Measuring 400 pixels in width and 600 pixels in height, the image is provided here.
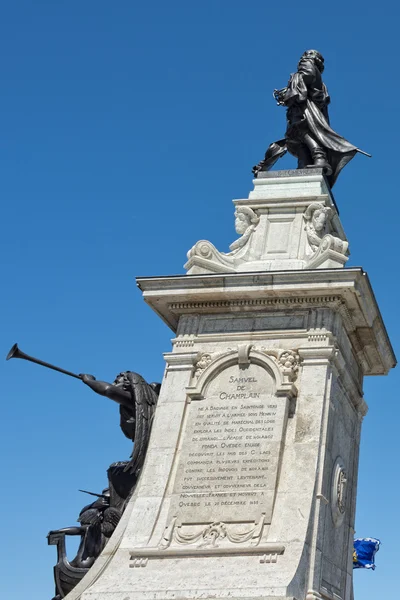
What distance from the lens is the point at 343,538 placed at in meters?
14.8

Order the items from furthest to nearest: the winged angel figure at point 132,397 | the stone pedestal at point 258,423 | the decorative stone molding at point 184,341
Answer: the winged angel figure at point 132,397
the decorative stone molding at point 184,341
the stone pedestal at point 258,423

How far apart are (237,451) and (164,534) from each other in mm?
1405

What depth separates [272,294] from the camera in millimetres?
14602

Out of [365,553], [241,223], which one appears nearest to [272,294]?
[241,223]

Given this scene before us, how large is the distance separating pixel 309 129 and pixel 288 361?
5029 millimetres

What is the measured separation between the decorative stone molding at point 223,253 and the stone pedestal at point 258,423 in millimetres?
23

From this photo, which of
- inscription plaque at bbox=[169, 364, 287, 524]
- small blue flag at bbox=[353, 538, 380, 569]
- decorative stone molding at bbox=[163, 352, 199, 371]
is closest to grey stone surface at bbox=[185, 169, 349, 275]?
decorative stone molding at bbox=[163, 352, 199, 371]

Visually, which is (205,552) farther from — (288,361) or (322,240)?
(322,240)

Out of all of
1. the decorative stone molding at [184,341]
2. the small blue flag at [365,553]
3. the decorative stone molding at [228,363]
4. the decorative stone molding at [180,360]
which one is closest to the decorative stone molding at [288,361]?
the decorative stone molding at [228,363]

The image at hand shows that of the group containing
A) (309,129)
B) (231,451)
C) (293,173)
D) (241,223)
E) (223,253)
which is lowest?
(231,451)

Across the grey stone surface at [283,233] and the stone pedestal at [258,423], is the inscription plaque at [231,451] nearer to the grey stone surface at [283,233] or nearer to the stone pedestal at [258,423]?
the stone pedestal at [258,423]

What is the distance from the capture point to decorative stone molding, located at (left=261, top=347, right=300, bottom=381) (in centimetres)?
1408

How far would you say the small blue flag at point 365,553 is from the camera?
2161 centimetres

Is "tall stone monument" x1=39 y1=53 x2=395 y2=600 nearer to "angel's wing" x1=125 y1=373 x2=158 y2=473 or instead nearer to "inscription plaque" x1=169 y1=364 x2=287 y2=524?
"inscription plaque" x1=169 y1=364 x2=287 y2=524
